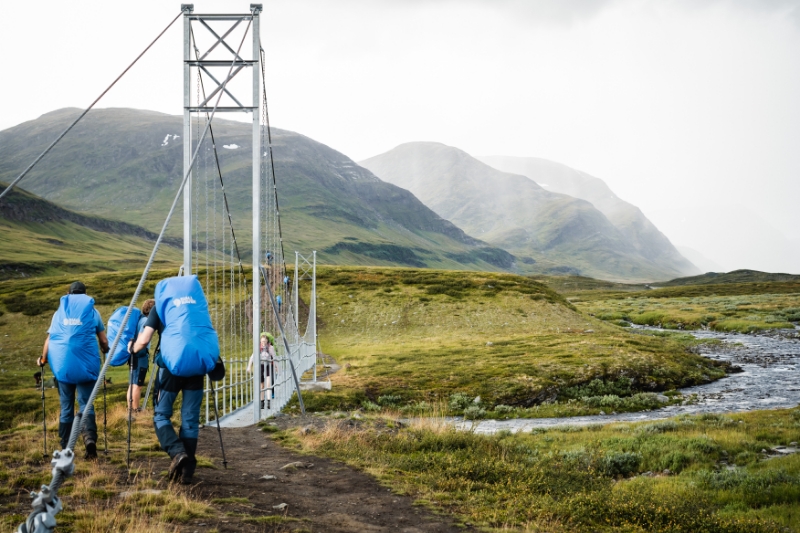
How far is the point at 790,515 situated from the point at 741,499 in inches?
44.6

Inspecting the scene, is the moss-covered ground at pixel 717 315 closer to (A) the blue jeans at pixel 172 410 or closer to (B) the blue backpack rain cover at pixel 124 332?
(B) the blue backpack rain cover at pixel 124 332

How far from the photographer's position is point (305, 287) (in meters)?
66.6

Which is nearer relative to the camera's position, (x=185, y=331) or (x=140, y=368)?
(x=185, y=331)

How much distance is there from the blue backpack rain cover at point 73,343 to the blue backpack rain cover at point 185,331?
2.45 meters

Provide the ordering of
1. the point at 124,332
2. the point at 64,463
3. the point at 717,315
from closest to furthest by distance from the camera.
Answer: the point at 64,463 < the point at 124,332 < the point at 717,315

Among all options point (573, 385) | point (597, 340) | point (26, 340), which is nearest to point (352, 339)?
point (597, 340)

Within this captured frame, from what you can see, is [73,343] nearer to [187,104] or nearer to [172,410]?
[172,410]

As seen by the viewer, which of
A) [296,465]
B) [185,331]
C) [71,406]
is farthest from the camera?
[296,465]

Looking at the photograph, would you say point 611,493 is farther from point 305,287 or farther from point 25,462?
point 305,287

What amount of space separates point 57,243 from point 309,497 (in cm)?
16973

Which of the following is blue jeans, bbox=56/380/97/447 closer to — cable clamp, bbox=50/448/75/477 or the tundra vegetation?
the tundra vegetation

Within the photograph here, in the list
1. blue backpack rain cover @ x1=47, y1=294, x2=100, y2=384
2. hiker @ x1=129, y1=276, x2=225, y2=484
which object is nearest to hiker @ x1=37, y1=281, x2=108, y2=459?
blue backpack rain cover @ x1=47, y1=294, x2=100, y2=384

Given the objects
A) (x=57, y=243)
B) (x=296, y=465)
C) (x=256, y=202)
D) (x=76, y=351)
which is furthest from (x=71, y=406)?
(x=57, y=243)

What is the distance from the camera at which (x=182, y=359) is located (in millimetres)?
8023
